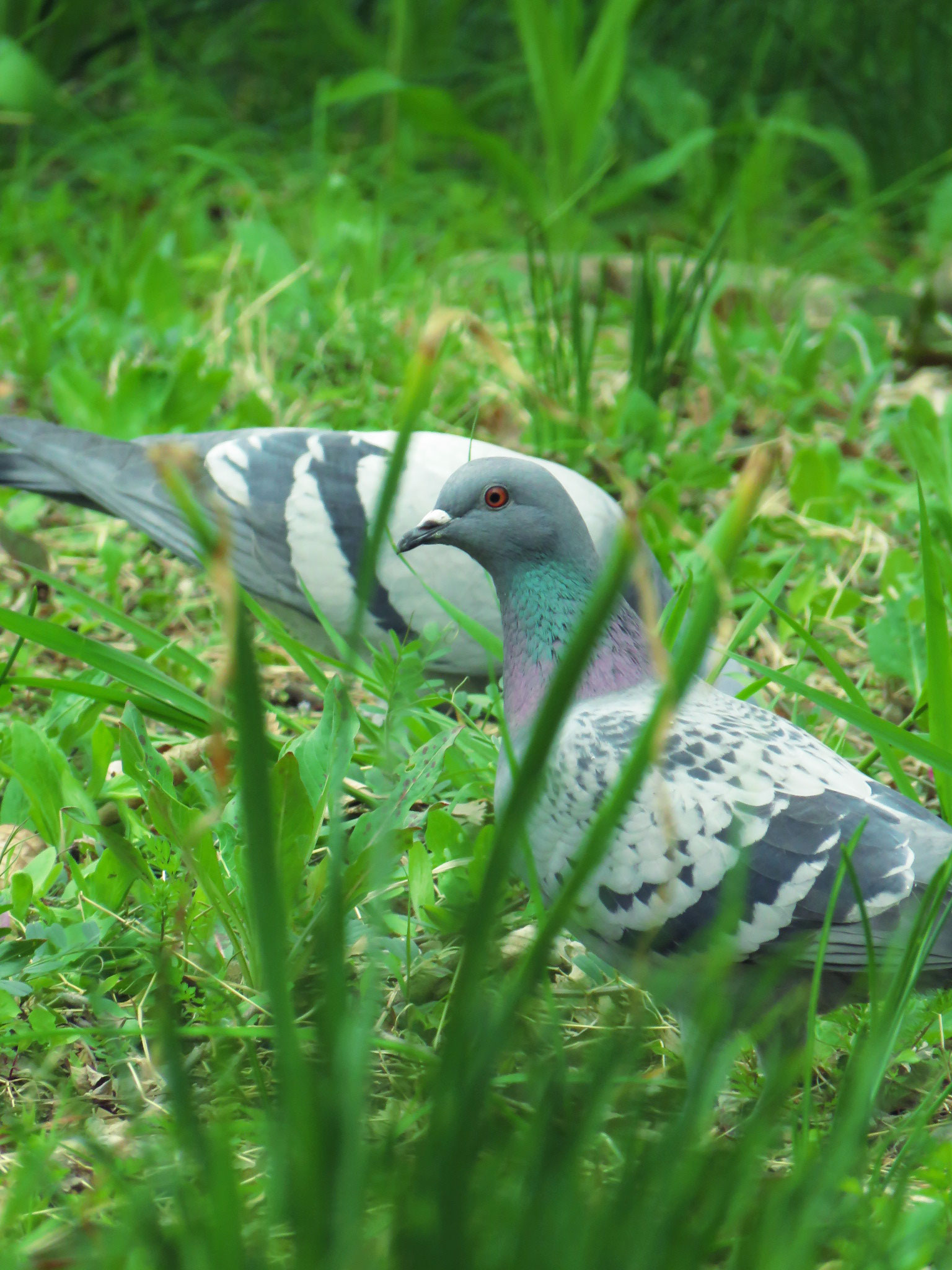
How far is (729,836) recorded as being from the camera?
1.54 meters

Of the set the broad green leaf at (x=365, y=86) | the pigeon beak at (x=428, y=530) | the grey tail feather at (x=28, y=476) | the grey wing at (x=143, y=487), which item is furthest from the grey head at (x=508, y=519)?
the broad green leaf at (x=365, y=86)

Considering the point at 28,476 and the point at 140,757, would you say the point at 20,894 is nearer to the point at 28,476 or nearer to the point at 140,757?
the point at 140,757

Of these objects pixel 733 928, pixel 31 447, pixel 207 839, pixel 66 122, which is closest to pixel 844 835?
pixel 733 928

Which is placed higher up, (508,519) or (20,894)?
(508,519)

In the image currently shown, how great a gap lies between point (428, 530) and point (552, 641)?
0.29 meters

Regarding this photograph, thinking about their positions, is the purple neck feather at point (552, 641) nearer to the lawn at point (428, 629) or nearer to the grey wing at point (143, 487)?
the lawn at point (428, 629)

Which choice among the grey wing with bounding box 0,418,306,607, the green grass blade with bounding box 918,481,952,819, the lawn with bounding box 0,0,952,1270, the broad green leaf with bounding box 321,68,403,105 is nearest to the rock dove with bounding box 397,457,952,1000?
the lawn with bounding box 0,0,952,1270

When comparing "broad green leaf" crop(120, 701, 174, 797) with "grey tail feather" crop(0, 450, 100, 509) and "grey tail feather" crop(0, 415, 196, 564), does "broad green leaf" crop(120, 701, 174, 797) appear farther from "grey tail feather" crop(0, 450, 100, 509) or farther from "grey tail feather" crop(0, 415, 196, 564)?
"grey tail feather" crop(0, 450, 100, 509)

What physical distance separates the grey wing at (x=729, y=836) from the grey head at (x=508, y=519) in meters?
0.30

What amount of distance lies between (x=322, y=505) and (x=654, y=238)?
2.97 metres

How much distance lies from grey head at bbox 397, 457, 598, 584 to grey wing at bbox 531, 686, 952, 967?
11.9 inches

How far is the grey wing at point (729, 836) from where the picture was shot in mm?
1519

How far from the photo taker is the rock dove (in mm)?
1519

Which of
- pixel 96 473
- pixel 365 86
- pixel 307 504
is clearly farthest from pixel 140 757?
pixel 365 86
